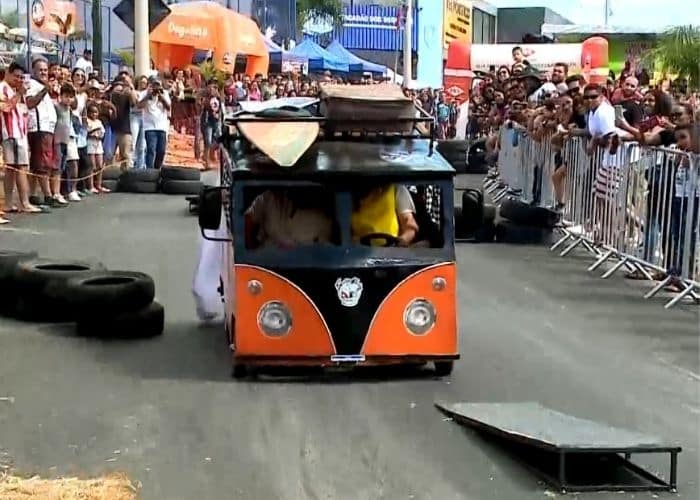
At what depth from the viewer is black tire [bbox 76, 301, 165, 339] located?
10.4 metres

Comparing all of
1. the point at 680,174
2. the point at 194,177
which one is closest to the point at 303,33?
the point at 194,177

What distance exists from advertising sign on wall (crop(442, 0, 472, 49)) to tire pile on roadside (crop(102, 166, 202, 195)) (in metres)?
37.3

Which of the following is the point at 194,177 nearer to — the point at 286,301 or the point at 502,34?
the point at 286,301

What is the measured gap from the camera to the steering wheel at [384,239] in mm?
8914

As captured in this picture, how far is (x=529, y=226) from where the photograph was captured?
704 inches

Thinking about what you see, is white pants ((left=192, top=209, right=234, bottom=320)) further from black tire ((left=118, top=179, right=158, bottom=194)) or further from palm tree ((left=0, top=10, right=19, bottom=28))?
palm tree ((left=0, top=10, right=19, bottom=28))

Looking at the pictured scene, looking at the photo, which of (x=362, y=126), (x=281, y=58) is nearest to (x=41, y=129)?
(x=362, y=126)

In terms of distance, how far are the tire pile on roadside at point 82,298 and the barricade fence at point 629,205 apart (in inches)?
209

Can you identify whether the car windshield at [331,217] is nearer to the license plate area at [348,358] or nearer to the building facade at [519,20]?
the license plate area at [348,358]

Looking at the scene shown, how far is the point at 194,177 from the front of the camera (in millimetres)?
24250

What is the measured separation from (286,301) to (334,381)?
27.6 inches

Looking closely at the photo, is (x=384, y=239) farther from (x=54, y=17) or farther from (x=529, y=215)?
(x=54, y=17)

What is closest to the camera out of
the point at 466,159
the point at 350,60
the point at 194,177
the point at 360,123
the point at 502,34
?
the point at 360,123

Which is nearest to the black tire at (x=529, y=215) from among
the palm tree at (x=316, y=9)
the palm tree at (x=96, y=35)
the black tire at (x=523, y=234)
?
the black tire at (x=523, y=234)
